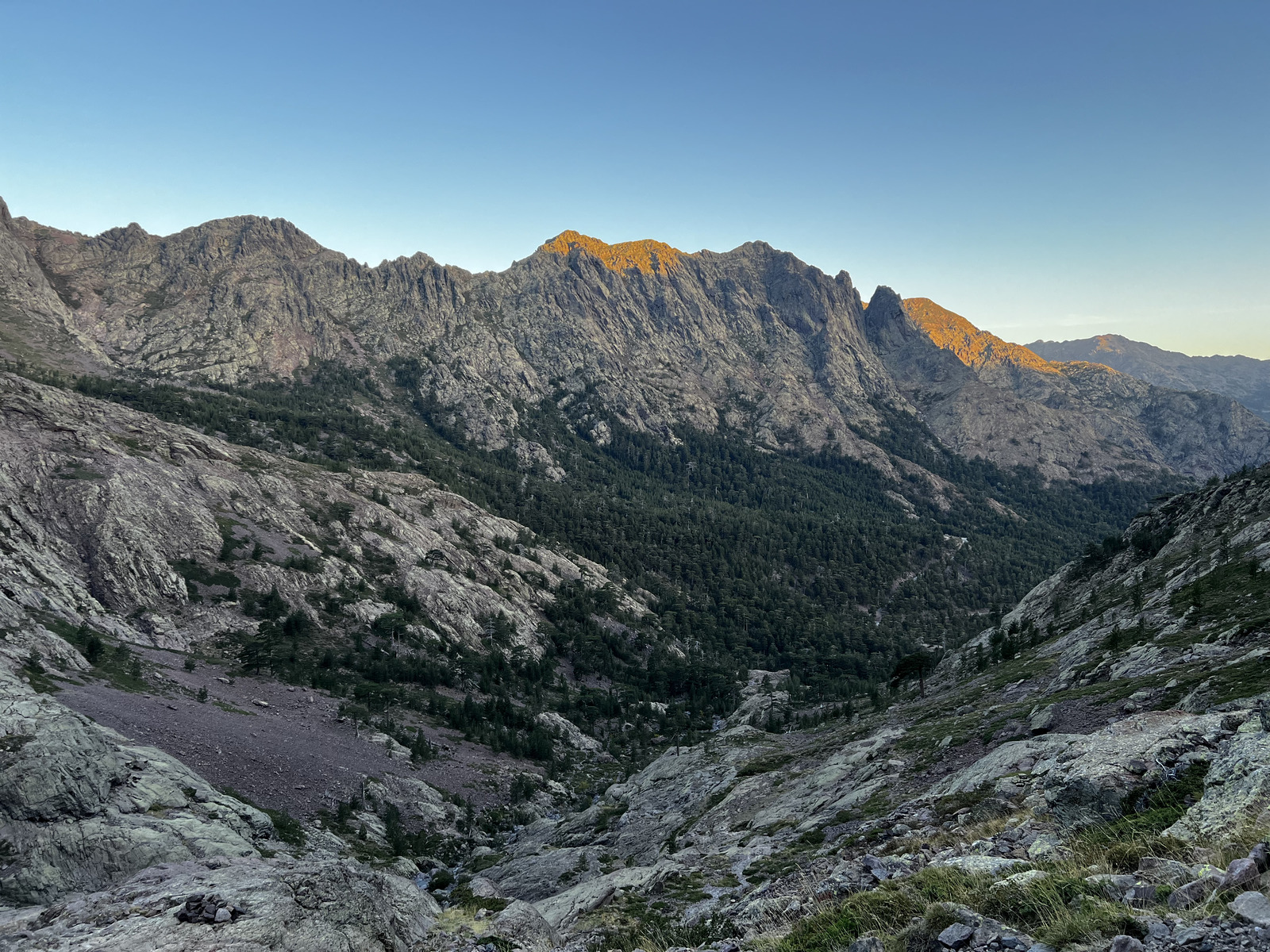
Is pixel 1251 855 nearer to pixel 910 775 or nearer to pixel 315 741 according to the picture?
pixel 910 775

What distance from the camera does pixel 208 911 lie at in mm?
19109

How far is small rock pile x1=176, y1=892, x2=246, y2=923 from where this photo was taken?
18.8m

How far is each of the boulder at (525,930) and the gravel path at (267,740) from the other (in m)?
43.8

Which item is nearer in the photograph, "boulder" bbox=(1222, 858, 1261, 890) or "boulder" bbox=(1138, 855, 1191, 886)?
"boulder" bbox=(1222, 858, 1261, 890)

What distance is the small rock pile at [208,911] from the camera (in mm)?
18797

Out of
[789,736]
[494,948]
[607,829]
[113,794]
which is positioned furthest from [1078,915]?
[789,736]

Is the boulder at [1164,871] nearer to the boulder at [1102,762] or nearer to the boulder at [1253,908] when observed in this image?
the boulder at [1253,908]

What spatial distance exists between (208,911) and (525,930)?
11.3 meters

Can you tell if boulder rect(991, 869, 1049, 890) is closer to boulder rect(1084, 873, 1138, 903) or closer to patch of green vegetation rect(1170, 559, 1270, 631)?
boulder rect(1084, 873, 1138, 903)

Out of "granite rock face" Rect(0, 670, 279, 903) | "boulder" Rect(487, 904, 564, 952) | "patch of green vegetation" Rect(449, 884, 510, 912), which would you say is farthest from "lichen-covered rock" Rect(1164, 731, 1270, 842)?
"granite rock face" Rect(0, 670, 279, 903)

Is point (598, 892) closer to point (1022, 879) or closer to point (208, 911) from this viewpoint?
point (208, 911)

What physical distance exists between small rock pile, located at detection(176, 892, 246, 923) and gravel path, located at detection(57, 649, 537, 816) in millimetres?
44011

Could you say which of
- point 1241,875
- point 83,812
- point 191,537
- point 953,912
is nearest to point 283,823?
point 83,812

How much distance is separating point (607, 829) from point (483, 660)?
80.0 m
